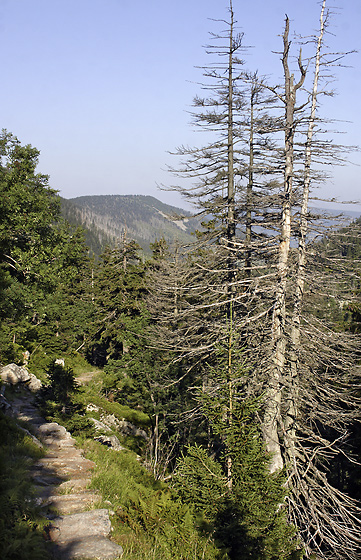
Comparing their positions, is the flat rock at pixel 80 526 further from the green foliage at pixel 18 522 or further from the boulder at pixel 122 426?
the boulder at pixel 122 426

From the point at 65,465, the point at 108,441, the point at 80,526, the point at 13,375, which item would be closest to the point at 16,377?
the point at 13,375

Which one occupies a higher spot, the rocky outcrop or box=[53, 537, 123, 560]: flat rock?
box=[53, 537, 123, 560]: flat rock

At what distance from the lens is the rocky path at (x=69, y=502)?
452 cm

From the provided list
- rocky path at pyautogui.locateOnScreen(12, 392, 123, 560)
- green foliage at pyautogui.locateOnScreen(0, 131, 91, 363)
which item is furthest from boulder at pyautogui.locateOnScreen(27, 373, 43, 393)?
rocky path at pyautogui.locateOnScreen(12, 392, 123, 560)

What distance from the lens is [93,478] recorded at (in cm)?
689

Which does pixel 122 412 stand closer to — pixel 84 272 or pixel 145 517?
pixel 145 517

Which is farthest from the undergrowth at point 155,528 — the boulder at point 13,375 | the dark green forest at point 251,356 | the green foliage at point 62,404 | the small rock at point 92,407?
the small rock at point 92,407

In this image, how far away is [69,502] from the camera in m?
5.83

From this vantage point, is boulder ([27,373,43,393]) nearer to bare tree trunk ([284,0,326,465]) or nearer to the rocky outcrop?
the rocky outcrop

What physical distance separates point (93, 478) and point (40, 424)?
3.93 meters

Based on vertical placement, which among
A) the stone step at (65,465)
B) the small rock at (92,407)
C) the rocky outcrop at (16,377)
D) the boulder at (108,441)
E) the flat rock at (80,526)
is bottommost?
the small rock at (92,407)

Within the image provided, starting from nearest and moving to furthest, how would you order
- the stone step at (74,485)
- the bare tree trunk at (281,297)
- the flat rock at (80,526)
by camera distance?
the flat rock at (80,526)
the stone step at (74,485)
the bare tree trunk at (281,297)

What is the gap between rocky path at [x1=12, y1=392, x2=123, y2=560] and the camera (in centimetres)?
452

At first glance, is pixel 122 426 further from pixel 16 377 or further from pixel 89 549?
pixel 89 549
